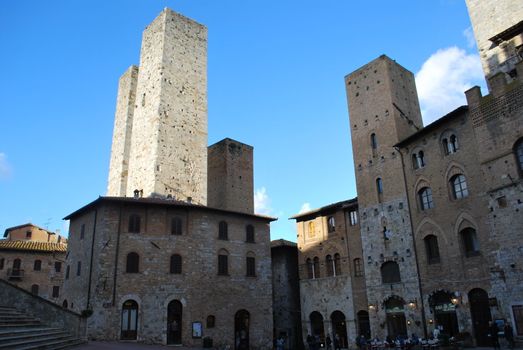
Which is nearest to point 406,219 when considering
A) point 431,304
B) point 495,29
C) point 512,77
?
point 431,304

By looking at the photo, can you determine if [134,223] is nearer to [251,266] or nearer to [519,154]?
[251,266]

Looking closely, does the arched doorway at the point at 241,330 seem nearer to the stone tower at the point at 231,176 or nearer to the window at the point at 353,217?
the window at the point at 353,217

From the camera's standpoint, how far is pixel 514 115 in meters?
18.7

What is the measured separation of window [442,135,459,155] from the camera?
2167cm

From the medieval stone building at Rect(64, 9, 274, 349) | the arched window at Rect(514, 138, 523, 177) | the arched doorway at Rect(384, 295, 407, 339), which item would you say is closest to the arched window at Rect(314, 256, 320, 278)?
the medieval stone building at Rect(64, 9, 274, 349)

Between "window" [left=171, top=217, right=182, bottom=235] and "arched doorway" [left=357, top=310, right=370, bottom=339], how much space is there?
1232 centimetres

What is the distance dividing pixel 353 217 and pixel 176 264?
468 inches

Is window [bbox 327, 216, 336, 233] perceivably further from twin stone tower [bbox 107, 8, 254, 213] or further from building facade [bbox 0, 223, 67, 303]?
building facade [bbox 0, 223, 67, 303]

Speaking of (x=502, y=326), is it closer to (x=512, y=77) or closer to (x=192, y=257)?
(x=512, y=77)

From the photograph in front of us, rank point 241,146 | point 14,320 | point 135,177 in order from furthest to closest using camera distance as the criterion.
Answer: point 241,146
point 135,177
point 14,320

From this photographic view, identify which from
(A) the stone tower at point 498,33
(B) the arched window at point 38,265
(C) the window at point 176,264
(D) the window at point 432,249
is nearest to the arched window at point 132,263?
(C) the window at point 176,264

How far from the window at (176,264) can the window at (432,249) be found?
1416cm

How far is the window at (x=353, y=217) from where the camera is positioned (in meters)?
27.8

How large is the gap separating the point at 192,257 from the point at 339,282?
9.79m
